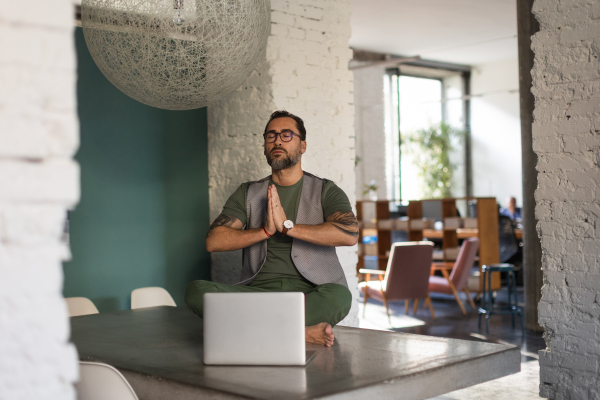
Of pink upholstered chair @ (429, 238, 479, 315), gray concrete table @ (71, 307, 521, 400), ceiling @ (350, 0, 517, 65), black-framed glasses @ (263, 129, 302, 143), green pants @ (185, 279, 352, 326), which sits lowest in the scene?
pink upholstered chair @ (429, 238, 479, 315)

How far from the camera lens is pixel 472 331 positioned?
556 centimetres

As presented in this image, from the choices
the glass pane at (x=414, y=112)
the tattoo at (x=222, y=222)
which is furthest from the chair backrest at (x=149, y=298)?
the glass pane at (x=414, y=112)

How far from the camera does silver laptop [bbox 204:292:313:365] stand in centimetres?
172

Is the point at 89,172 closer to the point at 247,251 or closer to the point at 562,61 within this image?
the point at 247,251

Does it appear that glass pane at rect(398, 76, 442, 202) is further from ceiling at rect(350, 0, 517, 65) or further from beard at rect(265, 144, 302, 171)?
beard at rect(265, 144, 302, 171)

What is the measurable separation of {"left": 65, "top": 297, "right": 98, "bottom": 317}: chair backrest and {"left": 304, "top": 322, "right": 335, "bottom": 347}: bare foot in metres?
1.65

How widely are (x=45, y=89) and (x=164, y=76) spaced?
5.16 ft

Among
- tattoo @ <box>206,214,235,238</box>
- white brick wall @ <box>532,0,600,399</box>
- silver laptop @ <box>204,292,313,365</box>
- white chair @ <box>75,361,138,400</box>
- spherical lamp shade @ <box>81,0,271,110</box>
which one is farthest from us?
tattoo @ <box>206,214,235,238</box>

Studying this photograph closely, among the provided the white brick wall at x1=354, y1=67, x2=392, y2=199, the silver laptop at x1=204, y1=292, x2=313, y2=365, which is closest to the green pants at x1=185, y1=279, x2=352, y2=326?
the silver laptop at x1=204, y1=292, x2=313, y2=365

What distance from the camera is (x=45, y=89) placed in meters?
0.88

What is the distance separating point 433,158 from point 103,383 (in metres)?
12.3

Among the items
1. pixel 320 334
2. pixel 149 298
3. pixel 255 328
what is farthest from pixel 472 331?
pixel 255 328

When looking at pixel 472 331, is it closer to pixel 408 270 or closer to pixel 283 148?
pixel 408 270

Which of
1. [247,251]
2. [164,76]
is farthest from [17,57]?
[247,251]
